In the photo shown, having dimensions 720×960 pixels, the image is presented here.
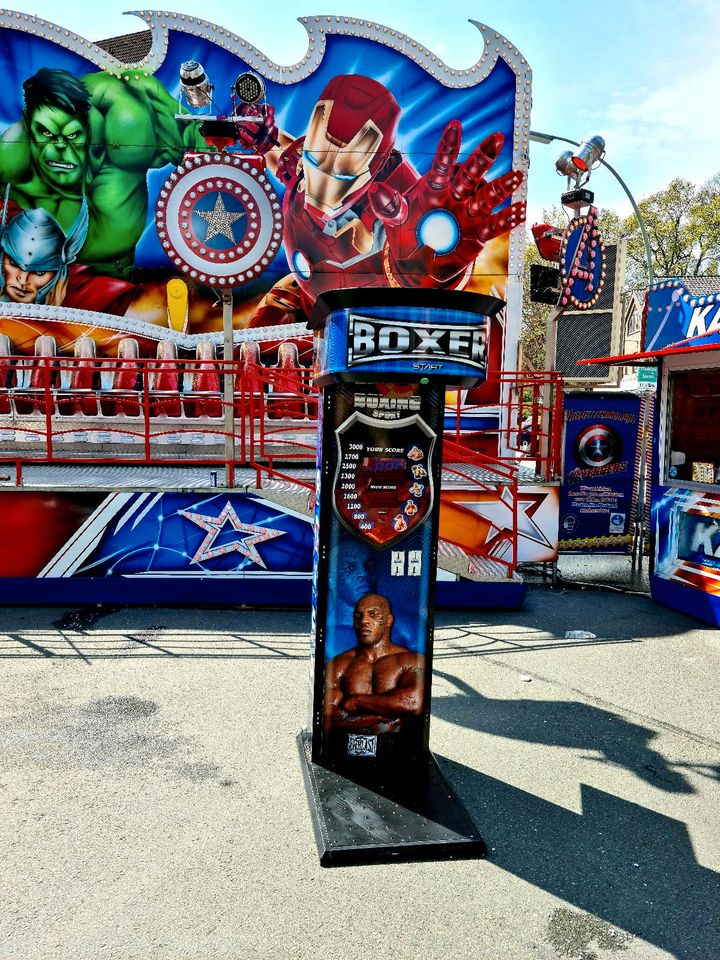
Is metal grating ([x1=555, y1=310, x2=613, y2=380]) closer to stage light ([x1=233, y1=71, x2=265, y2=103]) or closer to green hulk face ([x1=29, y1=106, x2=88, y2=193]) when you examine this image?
stage light ([x1=233, y1=71, x2=265, y2=103])

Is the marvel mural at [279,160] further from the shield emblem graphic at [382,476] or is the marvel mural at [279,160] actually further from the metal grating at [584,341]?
the shield emblem graphic at [382,476]

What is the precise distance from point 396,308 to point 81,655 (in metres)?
4.74

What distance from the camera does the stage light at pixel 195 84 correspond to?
10.8m

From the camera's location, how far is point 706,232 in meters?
33.8

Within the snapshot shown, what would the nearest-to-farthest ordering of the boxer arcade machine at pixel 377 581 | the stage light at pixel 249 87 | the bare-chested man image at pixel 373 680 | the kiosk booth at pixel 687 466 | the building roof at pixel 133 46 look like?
1. the boxer arcade machine at pixel 377 581
2. the bare-chested man image at pixel 373 680
3. the kiosk booth at pixel 687 466
4. the stage light at pixel 249 87
5. the building roof at pixel 133 46

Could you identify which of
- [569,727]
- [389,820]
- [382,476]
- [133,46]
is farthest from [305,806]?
[133,46]

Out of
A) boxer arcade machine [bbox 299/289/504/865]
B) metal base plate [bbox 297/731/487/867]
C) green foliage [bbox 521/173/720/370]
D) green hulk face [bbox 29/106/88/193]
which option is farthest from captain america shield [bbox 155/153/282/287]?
green foliage [bbox 521/173/720/370]

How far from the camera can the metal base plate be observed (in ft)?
13.0

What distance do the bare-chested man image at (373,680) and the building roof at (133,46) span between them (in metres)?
10.4

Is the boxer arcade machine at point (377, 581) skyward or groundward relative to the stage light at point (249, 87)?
groundward

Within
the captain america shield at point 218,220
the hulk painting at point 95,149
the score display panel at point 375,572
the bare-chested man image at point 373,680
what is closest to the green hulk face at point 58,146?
the hulk painting at point 95,149

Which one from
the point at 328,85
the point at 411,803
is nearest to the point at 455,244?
the point at 328,85

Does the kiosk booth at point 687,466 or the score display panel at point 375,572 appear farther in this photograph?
the kiosk booth at point 687,466

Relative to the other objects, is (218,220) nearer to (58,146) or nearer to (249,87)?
(249,87)
